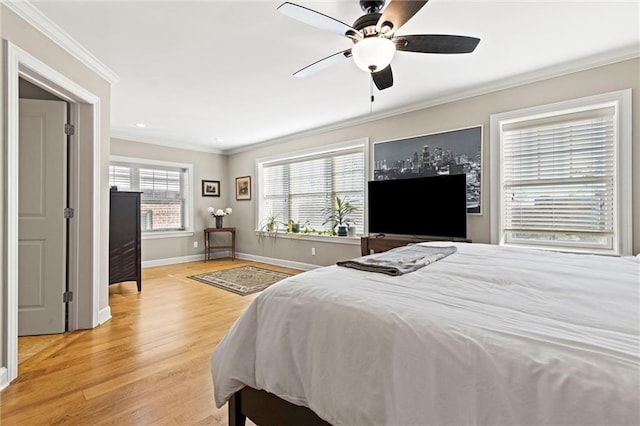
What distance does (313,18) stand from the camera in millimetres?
1758

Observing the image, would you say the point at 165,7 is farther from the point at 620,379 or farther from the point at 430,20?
the point at 620,379

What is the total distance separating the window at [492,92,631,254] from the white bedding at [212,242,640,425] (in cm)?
164

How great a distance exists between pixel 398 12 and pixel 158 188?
563 cm

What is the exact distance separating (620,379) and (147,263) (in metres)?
6.38

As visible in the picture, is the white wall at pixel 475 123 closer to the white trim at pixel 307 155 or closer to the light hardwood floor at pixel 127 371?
the white trim at pixel 307 155

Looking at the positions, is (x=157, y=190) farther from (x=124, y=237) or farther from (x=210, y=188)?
(x=124, y=237)

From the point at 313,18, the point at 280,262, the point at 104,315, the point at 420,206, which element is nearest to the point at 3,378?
the point at 104,315

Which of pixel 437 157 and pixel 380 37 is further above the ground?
pixel 380 37

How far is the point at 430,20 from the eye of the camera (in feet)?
7.27

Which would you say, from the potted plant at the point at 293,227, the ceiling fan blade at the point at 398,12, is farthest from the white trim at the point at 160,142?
the ceiling fan blade at the point at 398,12

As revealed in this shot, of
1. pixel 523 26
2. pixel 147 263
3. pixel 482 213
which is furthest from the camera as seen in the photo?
pixel 147 263

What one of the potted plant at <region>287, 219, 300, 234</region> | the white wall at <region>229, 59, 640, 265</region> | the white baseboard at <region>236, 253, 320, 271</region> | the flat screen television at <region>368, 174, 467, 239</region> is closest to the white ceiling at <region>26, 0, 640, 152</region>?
the white wall at <region>229, 59, 640, 265</region>

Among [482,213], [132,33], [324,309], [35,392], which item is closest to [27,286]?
[35,392]

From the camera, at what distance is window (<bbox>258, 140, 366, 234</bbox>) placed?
4824mm
